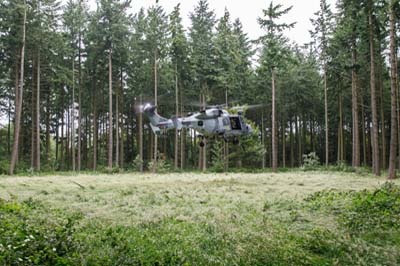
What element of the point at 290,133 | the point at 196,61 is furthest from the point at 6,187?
the point at 290,133

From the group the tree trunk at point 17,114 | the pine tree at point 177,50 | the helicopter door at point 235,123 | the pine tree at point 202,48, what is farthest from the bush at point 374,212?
the pine tree at point 202,48

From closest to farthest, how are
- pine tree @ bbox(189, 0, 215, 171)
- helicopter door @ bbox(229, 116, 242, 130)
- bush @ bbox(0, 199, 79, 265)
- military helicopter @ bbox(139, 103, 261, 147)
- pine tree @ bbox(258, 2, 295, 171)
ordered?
bush @ bbox(0, 199, 79, 265) → military helicopter @ bbox(139, 103, 261, 147) → helicopter door @ bbox(229, 116, 242, 130) → pine tree @ bbox(258, 2, 295, 171) → pine tree @ bbox(189, 0, 215, 171)

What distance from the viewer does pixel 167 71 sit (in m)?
27.7

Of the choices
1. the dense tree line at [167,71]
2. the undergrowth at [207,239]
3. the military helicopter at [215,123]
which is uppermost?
the dense tree line at [167,71]

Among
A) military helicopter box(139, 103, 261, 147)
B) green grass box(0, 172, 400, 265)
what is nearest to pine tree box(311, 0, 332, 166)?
military helicopter box(139, 103, 261, 147)

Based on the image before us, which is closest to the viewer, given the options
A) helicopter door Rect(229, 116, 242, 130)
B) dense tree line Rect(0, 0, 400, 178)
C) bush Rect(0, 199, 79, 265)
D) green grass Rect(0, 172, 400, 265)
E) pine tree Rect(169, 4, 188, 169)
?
bush Rect(0, 199, 79, 265)

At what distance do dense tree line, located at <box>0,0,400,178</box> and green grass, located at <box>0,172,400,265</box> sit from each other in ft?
34.6

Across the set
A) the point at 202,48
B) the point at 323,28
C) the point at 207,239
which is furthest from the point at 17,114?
the point at 323,28

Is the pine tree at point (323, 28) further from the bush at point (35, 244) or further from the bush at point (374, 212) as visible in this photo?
the bush at point (35, 244)

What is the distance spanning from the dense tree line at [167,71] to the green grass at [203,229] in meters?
10.5

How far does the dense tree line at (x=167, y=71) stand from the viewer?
21.5m

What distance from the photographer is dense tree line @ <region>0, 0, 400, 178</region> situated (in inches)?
845

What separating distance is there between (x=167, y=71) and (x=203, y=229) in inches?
879

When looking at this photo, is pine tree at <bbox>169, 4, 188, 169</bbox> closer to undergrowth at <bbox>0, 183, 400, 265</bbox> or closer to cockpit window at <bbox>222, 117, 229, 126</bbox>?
cockpit window at <bbox>222, 117, 229, 126</bbox>
